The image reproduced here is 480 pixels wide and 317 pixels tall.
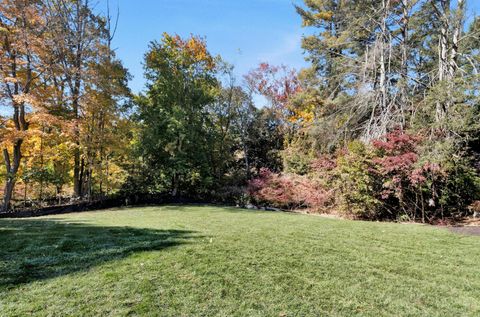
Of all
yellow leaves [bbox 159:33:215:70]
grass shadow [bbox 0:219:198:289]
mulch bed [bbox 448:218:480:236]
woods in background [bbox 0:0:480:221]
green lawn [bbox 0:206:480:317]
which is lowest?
mulch bed [bbox 448:218:480:236]

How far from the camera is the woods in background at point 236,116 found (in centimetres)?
800

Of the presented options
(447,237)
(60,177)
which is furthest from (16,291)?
(60,177)

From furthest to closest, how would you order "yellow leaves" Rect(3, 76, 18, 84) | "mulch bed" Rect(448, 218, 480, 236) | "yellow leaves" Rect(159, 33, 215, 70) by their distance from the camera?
1. "yellow leaves" Rect(159, 33, 215, 70)
2. "yellow leaves" Rect(3, 76, 18, 84)
3. "mulch bed" Rect(448, 218, 480, 236)

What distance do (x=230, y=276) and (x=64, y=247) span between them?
2.41 meters

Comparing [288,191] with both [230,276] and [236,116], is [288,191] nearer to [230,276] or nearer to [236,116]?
[236,116]

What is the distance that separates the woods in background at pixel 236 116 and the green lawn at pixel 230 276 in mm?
4405

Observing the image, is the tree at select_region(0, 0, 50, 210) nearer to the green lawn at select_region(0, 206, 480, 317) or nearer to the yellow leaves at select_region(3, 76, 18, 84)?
the yellow leaves at select_region(3, 76, 18, 84)

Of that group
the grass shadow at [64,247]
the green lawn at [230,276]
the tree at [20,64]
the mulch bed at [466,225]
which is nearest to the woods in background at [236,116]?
the tree at [20,64]

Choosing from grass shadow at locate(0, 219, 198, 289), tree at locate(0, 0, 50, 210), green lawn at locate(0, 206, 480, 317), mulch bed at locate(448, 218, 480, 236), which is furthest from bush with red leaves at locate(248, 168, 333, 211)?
tree at locate(0, 0, 50, 210)

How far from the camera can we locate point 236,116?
17453 mm

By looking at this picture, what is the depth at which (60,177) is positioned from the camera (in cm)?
1155

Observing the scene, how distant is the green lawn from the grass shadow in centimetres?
1

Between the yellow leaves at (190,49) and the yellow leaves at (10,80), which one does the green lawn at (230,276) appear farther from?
the yellow leaves at (190,49)

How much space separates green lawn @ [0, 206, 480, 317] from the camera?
2.21 metres
